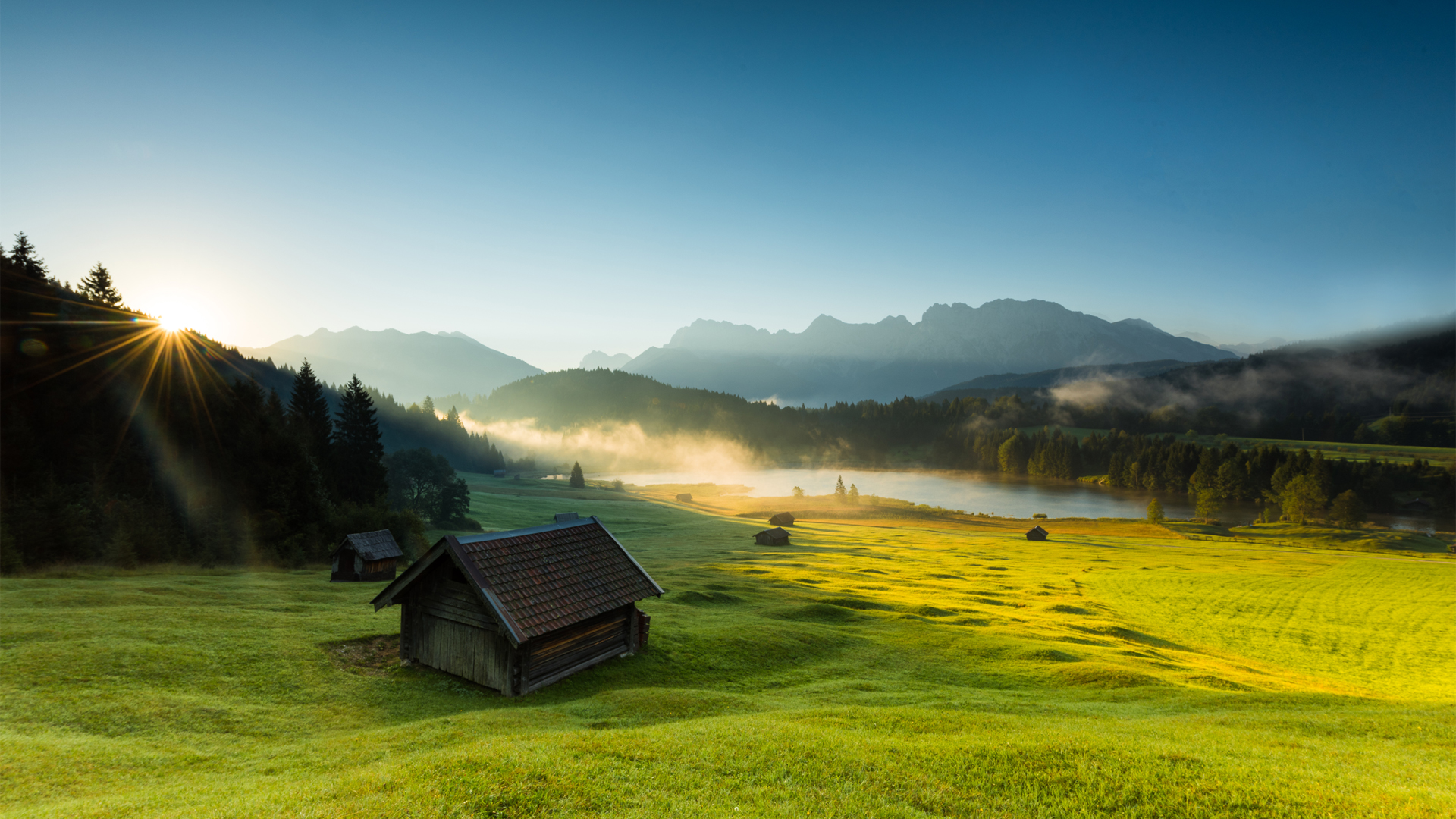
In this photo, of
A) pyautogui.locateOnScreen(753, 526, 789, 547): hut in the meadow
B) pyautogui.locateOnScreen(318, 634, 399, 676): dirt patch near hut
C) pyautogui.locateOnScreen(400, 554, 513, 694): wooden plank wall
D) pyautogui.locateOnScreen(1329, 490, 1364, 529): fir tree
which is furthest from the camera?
pyautogui.locateOnScreen(1329, 490, 1364, 529): fir tree

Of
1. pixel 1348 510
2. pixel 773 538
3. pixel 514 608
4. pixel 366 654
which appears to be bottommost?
pixel 1348 510

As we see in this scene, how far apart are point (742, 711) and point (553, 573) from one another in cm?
1021

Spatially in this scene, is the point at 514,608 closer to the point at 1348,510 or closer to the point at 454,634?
the point at 454,634

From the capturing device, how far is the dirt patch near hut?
22.7 metres

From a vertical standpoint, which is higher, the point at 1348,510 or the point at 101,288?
the point at 101,288

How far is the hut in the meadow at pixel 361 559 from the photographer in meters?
45.2

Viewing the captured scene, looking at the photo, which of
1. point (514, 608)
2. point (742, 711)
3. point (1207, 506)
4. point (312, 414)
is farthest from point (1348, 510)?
point (312, 414)

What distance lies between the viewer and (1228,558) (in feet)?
262

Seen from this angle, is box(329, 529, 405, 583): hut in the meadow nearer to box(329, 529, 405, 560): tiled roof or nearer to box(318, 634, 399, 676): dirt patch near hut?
box(329, 529, 405, 560): tiled roof

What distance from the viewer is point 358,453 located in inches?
2849

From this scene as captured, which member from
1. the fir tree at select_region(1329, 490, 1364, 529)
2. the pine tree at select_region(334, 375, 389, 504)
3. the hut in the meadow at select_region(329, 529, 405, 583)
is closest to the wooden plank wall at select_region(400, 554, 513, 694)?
the hut in the meadow at select_region(329, 529, 405, 583)

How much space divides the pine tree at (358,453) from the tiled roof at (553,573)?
55.8 meters

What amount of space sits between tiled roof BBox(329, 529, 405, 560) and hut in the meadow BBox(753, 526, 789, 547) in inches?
2015

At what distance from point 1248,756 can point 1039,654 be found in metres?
16.3
